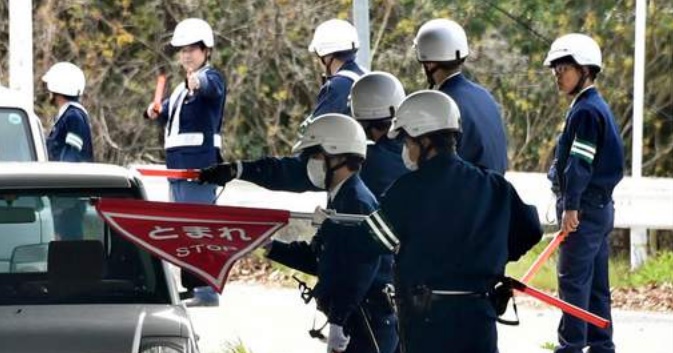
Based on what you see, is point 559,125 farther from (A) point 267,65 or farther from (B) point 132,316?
(B) point 132,316

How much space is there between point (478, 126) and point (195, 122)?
4129mm

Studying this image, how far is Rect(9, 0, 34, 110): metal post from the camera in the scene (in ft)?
53.0

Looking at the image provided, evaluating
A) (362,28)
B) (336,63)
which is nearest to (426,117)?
(336,63)

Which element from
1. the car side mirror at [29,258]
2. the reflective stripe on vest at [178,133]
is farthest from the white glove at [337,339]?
the reflective stripe on vest at [178,133]

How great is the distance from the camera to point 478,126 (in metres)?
9.89

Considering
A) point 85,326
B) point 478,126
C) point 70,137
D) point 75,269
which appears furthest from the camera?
point 70,137

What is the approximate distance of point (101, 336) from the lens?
24.4 feet

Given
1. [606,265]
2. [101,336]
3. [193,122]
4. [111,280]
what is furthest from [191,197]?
[101,336]

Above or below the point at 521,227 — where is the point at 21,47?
above

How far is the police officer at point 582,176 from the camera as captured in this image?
34.8ft

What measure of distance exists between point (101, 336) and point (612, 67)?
12717 millimetres

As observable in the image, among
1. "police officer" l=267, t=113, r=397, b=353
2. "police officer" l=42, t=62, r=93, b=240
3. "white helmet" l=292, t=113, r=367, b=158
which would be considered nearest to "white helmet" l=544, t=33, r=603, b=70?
"police officer" l=267, t=113, r=397, b=353

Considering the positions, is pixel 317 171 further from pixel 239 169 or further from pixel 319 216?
pixel 239 169

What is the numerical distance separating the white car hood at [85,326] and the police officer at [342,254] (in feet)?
2.33
